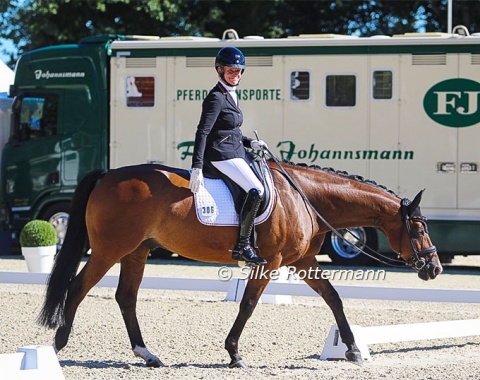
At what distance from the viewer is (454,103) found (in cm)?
1433

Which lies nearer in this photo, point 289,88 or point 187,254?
point 187,254

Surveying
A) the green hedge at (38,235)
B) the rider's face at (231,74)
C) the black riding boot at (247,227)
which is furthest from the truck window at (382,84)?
the black riding boot at (247,227)

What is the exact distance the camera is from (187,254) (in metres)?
7.47

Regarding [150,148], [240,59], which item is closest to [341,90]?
[150,148]

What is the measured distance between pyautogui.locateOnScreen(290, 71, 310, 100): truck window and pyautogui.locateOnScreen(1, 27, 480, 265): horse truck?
17 mm

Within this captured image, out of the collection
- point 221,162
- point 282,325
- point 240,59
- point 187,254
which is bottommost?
point 282,325

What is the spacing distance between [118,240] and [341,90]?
322 inches

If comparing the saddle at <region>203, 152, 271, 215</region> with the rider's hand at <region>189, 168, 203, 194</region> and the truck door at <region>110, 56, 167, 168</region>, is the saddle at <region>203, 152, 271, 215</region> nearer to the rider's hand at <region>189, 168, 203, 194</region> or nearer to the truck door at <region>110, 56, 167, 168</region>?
the rider's hand at <region>189, 168, 203, 194</region>

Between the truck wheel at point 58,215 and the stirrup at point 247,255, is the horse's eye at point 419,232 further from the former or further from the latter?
the truck wheel at point 58,215

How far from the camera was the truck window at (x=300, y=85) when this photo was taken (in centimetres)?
1490

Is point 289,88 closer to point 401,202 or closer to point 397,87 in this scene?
point 397,87

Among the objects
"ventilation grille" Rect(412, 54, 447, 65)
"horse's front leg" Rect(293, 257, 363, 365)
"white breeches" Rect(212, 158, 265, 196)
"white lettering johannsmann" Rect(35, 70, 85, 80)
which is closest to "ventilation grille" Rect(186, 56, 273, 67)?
"white lettering johannsmann" Rect(35, 70, 85, 80)

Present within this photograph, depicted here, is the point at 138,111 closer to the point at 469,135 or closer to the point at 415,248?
the point at 469,135

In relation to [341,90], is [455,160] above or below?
below
